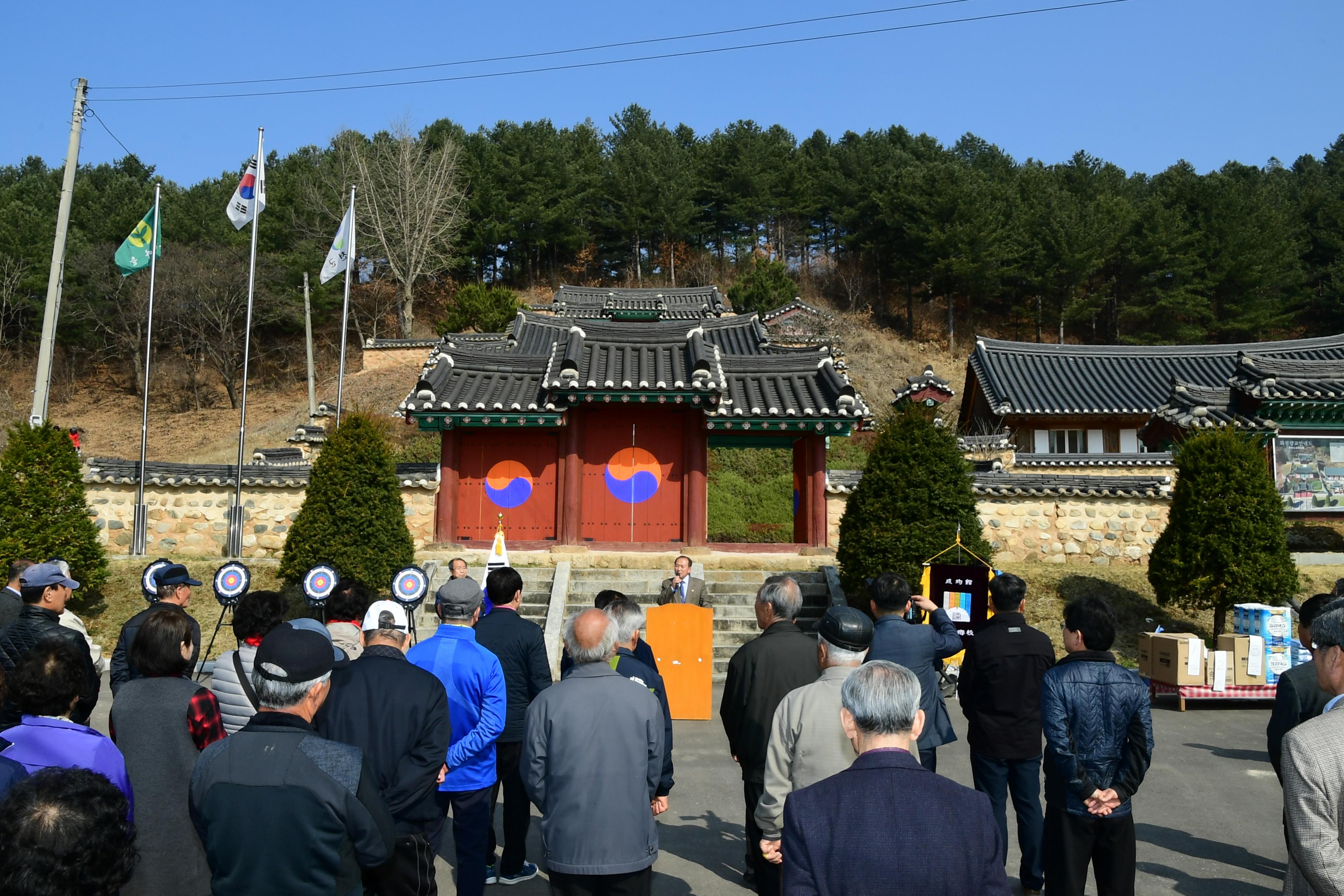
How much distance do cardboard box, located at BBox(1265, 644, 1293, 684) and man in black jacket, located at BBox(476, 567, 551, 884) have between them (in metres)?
9.55

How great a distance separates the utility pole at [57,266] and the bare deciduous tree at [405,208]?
27290 millimetres

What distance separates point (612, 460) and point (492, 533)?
236cm

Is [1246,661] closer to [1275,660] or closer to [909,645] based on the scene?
[1275,660]

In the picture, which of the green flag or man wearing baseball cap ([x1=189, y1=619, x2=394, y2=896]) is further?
the green flag

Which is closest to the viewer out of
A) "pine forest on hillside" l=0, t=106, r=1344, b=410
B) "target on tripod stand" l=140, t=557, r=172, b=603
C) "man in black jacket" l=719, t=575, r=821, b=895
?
"man in black jacket" l=719, t=575, r=821, b=895

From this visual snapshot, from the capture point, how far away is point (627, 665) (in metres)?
5.54

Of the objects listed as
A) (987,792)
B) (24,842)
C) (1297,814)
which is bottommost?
(987,792)

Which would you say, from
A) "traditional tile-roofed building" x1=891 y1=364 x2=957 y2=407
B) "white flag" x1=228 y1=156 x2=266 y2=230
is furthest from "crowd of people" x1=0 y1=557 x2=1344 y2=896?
"traditional tile-roofed building" x1=891 y1=364 x2=957 y2=407

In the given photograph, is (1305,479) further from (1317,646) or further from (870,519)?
(1317,646)

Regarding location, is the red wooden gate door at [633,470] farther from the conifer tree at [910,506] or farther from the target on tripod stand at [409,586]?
the target on tripod stand at [409,586]

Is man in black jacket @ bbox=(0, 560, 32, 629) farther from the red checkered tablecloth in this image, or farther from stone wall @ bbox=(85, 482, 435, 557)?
the red checkered tablecloth

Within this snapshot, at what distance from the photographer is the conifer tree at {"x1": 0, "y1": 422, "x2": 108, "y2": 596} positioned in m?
13.2

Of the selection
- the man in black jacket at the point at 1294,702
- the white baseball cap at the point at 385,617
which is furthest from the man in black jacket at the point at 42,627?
the man in black jacket at the point at 1294,702

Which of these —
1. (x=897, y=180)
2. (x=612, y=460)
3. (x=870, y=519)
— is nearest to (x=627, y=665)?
(x=870, y=519)
